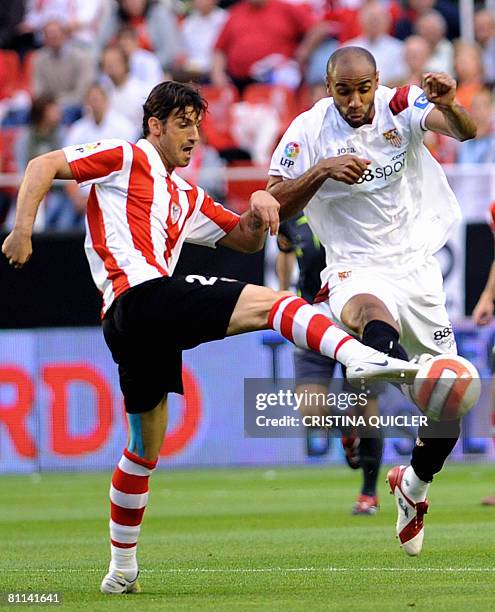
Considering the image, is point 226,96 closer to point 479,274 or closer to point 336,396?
point 479,274

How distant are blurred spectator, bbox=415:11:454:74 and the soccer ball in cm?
1112

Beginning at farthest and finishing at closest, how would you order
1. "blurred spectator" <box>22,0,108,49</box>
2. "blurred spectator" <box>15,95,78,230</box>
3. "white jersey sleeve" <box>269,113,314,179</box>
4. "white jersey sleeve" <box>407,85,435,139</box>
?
"blurred spectator" <box>22,0,108,49</box> → "blurred spectator" <box>15,95,78,230</box> → "white jersey sleeve" <box>269,113,314,179</box> → "white jersey sleeve" <box>407,85,435,139</box>

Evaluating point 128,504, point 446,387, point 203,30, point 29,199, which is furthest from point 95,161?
point 203,30

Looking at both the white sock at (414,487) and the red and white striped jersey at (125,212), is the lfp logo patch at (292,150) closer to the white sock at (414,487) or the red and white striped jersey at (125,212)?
the red and white striped jersey at (125,212)

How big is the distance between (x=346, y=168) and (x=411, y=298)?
109 centimetres

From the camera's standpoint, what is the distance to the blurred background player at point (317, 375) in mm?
10773

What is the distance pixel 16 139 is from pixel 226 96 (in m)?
2.58

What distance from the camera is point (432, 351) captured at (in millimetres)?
8359

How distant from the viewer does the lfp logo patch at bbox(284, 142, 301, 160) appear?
8203 millimetres

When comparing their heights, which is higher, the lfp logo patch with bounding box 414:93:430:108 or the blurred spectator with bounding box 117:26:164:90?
the lfp logo patch with bounding box 414:93:430:108

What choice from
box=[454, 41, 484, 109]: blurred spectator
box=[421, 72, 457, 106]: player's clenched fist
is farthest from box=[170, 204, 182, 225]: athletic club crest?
box=[454, 41, 484, 109]: blurred spectator

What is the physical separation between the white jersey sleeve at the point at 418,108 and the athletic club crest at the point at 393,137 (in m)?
0.09

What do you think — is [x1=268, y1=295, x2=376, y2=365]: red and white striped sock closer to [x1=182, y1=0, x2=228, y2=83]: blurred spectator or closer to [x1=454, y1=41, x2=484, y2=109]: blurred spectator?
[x1=454, y1=41, x2=484, y2=109]: blurred spectator

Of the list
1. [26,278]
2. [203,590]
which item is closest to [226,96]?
[26,278]
